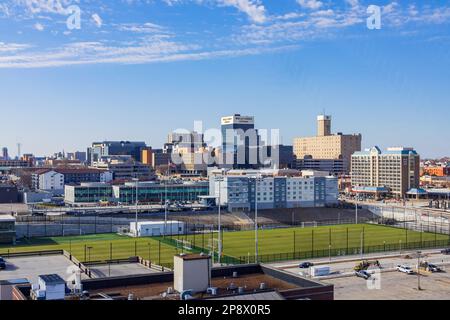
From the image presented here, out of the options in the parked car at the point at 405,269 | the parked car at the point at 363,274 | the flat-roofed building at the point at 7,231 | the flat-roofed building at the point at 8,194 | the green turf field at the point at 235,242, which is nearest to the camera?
the parked car at the point at 363,274

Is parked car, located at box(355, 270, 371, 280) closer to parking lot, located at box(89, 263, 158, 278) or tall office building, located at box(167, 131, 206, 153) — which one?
parking lot, located at box(89, 263, 158, 278)

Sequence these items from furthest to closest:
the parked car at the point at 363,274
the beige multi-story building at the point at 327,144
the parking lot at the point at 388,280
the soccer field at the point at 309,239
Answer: the beige multi-story building at the point at 327,144 → the soccer field at the point at 309,239 → the parked car at the point at 363,274 → the parking lot at the point at 388,280

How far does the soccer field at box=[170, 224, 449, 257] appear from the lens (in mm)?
30578

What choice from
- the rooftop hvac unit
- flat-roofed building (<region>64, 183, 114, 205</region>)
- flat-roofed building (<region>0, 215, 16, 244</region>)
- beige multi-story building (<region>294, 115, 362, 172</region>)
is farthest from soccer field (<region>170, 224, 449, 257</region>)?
beige multi-story building (<region>294, 115, 362, 172</region>)

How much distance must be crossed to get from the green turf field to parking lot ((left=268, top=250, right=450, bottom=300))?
3632mm

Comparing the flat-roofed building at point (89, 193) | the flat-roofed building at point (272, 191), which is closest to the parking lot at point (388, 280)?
the flat-roofed building at point (272, 191)

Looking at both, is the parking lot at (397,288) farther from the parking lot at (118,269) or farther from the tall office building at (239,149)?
the tall office building at (239,149)

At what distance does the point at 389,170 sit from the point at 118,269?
53399 millimetres

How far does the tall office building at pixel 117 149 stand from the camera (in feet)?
411

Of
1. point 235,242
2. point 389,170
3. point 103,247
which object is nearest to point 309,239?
point 235,242

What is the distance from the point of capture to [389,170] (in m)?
70.3

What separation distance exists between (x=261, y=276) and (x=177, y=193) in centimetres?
4193

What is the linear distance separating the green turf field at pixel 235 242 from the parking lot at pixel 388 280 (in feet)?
11.9

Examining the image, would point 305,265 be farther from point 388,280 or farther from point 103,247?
point 103,247
